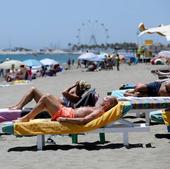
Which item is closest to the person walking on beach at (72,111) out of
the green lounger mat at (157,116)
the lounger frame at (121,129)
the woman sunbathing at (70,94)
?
the lounger frame at (121,129)

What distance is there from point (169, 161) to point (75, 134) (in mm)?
1749

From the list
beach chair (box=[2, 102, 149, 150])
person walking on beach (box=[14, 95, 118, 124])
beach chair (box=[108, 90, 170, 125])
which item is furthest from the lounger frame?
beach chair (box=[108, 90, 170, 125])

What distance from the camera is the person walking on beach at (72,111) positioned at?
7426mm

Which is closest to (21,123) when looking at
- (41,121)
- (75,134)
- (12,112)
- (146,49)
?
(41,121)

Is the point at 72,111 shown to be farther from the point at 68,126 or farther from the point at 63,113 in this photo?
the point at 68,126

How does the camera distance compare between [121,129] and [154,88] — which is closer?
[121,129]

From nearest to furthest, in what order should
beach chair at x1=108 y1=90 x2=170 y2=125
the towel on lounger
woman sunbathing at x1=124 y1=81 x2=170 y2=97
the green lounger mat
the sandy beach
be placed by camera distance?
1. the sandy beach
2. the towel on lounger
3. the green lounger mat
4. beach chair at x1=108 y1=90 x2=170 y2=125
5. woman sunbathing at x1=124 y1=81 x2=170 y2=97

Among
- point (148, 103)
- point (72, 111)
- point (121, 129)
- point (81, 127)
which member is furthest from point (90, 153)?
point (148, 103)

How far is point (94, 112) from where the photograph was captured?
7.49 m

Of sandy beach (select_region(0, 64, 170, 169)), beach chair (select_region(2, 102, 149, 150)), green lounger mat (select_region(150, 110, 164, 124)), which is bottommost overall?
sandy beach (select_region(0, 64, 170, 169))

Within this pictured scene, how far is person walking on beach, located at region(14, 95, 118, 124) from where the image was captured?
292 inches

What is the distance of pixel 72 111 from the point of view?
25.2 ft

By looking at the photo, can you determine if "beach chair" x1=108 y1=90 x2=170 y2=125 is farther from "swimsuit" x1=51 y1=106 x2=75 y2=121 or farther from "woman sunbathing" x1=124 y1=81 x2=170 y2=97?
"swimsuit" x1=51 y1=106 x2=75 y2=121

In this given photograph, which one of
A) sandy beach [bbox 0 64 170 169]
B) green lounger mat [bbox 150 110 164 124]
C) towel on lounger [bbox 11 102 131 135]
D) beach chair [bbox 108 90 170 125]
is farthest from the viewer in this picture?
beach chair [bbox 108 90 170 125]
